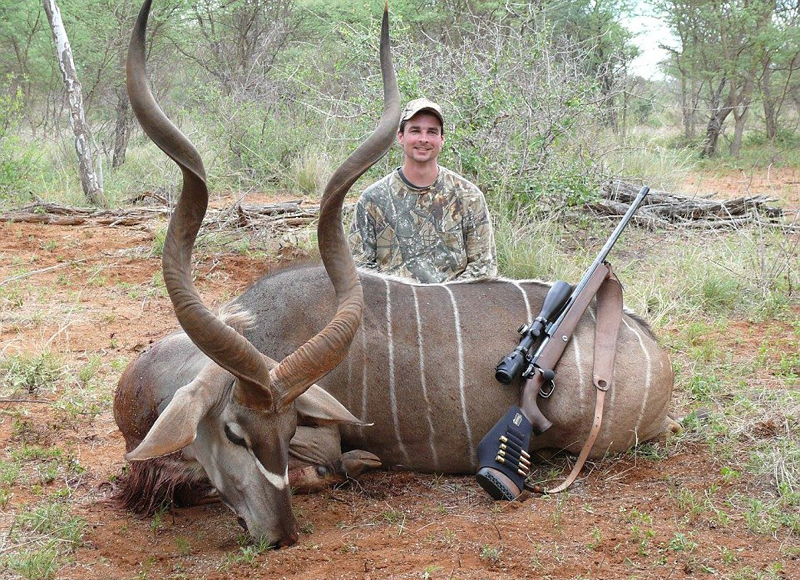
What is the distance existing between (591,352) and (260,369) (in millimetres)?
1579

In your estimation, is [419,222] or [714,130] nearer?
[419,222]

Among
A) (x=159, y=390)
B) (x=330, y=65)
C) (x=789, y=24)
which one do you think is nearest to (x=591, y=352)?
(x=159, y=390)

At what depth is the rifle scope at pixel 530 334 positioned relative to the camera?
347cm

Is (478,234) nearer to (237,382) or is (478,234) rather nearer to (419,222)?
(419,222)

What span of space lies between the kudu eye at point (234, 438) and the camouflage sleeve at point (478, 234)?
2.04 m

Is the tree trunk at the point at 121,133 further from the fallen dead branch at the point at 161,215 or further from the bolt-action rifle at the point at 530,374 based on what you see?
the bolt-action rifle at the point at 530,374

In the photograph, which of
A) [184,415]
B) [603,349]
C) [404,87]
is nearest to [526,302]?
[603,349]

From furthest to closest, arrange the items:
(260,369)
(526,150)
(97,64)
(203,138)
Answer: (97,64) < (203,138) < (526,150) < (260,369)

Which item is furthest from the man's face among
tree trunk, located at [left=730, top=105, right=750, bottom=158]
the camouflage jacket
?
tree trunk, located at [left=730, top=105, right=750, bottom=158]

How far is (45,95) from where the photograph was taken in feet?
46.8

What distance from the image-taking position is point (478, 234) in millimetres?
4656

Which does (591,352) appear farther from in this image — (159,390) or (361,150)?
(159,390)

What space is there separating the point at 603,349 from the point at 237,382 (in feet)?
5.33

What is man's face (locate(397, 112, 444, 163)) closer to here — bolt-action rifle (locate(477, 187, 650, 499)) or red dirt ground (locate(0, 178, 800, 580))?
bolt-action rifle (locate(477, 187, 650, 499))
